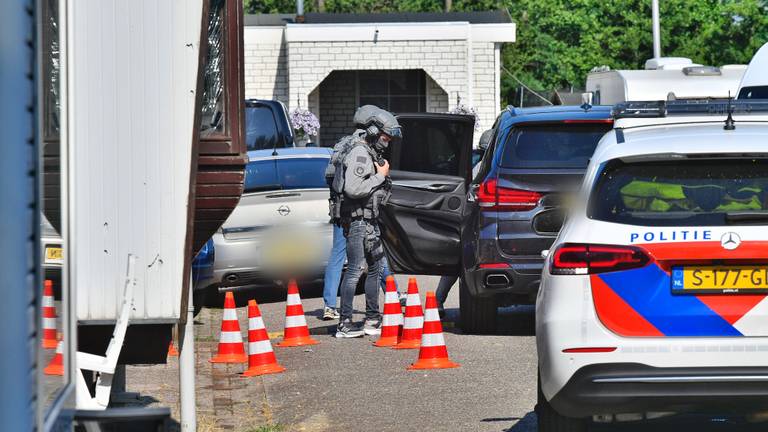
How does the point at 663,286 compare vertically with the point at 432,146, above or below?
below

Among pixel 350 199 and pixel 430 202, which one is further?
pixel 430 202

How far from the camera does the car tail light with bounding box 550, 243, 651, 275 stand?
6230mm

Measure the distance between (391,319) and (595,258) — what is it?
5354 millimetres

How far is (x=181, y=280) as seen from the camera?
673 centimetres

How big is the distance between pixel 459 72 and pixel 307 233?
2347 centimetres

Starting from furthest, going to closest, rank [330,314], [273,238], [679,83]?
[679,83] → [273,238] → [330,314]

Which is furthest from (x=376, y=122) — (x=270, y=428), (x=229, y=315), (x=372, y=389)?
(x=270, y=428)

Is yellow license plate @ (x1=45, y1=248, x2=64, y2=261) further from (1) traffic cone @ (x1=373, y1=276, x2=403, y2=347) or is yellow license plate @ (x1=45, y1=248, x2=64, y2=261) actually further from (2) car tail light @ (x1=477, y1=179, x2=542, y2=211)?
(1) traffic cone @ (x1=373, y1=276, x2=403, y2=347)

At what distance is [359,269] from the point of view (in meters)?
11.9

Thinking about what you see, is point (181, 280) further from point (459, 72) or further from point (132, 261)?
point (459, 72)

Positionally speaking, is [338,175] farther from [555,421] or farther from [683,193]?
[683,193]

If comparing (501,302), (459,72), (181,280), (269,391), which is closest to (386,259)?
(501,302)

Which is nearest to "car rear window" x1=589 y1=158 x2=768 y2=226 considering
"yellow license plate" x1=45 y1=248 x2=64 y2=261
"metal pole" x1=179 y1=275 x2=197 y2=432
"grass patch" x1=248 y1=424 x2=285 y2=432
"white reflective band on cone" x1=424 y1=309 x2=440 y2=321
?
"metal pole" x1=179 y1=275 x2=197 y2=432

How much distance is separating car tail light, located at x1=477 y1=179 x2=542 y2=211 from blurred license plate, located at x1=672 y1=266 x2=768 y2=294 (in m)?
4.89
